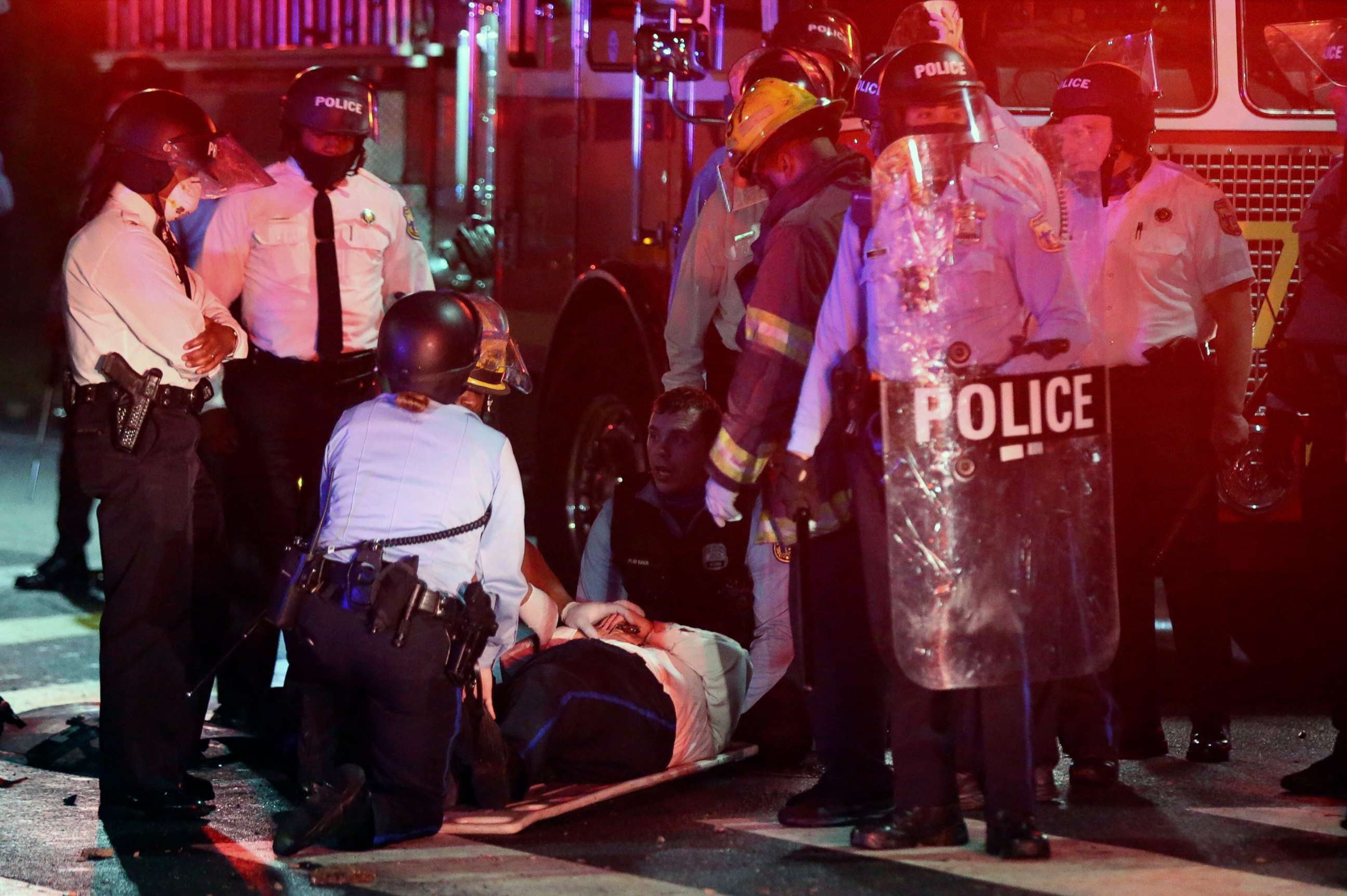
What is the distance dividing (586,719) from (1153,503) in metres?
1.83

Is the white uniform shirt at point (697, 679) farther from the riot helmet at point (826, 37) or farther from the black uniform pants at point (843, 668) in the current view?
the riot helmet at point (826, 37)

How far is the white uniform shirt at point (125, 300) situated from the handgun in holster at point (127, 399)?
3cm

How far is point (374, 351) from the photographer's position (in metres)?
6.03

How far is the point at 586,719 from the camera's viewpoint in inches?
193

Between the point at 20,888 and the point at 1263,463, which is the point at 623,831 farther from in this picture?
the point at 1263,463

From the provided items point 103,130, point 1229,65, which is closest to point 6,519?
point 103,130

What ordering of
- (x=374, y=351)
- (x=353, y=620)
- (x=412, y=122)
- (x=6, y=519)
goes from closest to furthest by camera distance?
(x=353, y=620) < (x=374, y=351) < (x=412, y=122) < (x=6, y=519)

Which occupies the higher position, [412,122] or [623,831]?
[412,122]

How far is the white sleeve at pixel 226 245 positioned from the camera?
589 cm

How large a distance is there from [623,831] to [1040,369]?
1601 millimetres

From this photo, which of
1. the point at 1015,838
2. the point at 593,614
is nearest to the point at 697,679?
the point at 593,614

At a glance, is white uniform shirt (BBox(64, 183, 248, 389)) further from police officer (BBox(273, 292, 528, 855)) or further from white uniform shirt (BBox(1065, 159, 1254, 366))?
white uniform shirt (BBox(1065, 159, 1254, 366))

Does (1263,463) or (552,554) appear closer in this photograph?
(1263,463)

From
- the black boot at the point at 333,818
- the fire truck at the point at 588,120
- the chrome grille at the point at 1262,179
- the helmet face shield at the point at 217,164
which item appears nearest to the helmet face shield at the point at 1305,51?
the fire truck at the point at 588,120
